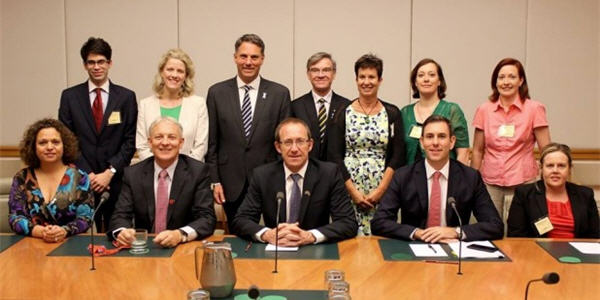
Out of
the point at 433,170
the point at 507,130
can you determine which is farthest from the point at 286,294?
the point at 507,130

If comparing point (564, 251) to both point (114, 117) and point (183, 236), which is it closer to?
point (183, 236)

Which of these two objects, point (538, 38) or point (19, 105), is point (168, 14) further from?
point (538, 38)

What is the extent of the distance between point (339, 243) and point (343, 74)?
2940 mm

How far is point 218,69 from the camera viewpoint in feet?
17.8

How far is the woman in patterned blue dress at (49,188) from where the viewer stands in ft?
9.57

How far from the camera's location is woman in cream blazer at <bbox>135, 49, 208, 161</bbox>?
353cm

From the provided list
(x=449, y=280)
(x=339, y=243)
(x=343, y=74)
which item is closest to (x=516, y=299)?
(x=449, y=280)

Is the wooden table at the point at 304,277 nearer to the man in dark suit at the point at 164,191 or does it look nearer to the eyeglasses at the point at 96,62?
the man in dark suit at the point at 164,191

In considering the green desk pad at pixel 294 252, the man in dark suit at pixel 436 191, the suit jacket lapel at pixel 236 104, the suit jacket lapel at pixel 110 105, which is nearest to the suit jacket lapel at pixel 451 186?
the man in dark suit at pixel 436 191

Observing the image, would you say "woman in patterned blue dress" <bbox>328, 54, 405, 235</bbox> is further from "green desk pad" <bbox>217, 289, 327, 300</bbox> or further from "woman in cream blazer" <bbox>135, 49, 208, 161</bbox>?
"green desk pad" <bbox>217, 289, 327, 300</bbox>

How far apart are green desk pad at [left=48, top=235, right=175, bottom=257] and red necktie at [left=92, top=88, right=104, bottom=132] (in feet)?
3.39

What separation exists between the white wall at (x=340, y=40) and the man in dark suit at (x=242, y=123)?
1841mm

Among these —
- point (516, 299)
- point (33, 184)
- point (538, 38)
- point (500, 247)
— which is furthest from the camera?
point (538, 38)

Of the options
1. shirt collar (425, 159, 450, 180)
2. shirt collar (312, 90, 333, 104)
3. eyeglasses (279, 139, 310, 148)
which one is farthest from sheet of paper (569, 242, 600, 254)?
shirt collar (312, 90, 333, 104)
